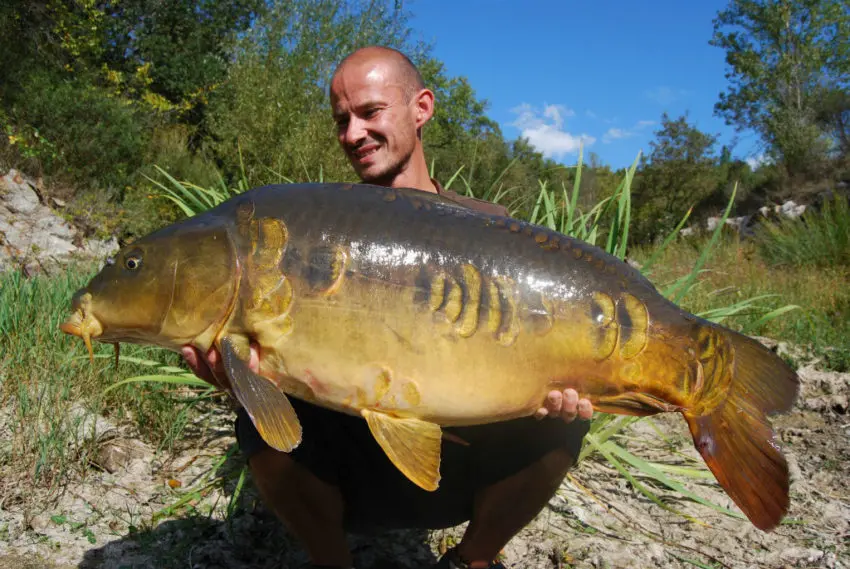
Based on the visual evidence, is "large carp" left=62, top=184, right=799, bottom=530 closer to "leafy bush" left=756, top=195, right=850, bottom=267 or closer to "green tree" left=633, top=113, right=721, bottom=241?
"leafy bush" left=756, top=195, right=850, bottom=267

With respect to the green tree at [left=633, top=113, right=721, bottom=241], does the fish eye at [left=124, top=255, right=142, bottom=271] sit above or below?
below

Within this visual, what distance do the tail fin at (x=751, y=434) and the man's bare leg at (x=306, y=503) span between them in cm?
102

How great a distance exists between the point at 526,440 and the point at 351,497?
568mm

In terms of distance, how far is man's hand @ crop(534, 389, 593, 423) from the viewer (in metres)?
1.50

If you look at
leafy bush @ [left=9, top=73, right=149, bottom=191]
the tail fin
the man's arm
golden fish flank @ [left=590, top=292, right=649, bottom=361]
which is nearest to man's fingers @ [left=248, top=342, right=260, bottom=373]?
the man's arm

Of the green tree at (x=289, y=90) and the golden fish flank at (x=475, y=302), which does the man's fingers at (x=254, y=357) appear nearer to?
the golden fish flank at (x=475, y=302)

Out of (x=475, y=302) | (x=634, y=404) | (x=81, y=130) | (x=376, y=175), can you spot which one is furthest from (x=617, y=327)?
(x=81, y=130)

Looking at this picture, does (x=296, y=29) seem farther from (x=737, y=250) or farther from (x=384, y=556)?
(x=384, y=556)

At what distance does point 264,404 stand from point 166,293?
13.8 inches

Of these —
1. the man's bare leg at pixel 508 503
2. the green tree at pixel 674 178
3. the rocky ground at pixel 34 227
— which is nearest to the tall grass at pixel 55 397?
the man's bare leg at pixel 508 503

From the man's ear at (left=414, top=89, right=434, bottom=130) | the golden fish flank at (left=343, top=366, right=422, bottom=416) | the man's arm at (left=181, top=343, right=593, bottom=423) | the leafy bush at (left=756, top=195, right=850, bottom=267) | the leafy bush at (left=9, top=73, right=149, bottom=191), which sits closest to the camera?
the golden fish flank at (left=343, top=366, right=422, bottom=416)

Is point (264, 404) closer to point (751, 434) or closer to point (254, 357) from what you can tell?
point (254, 357)

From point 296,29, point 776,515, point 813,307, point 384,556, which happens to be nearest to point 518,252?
point 776,515

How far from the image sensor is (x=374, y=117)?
242cm
